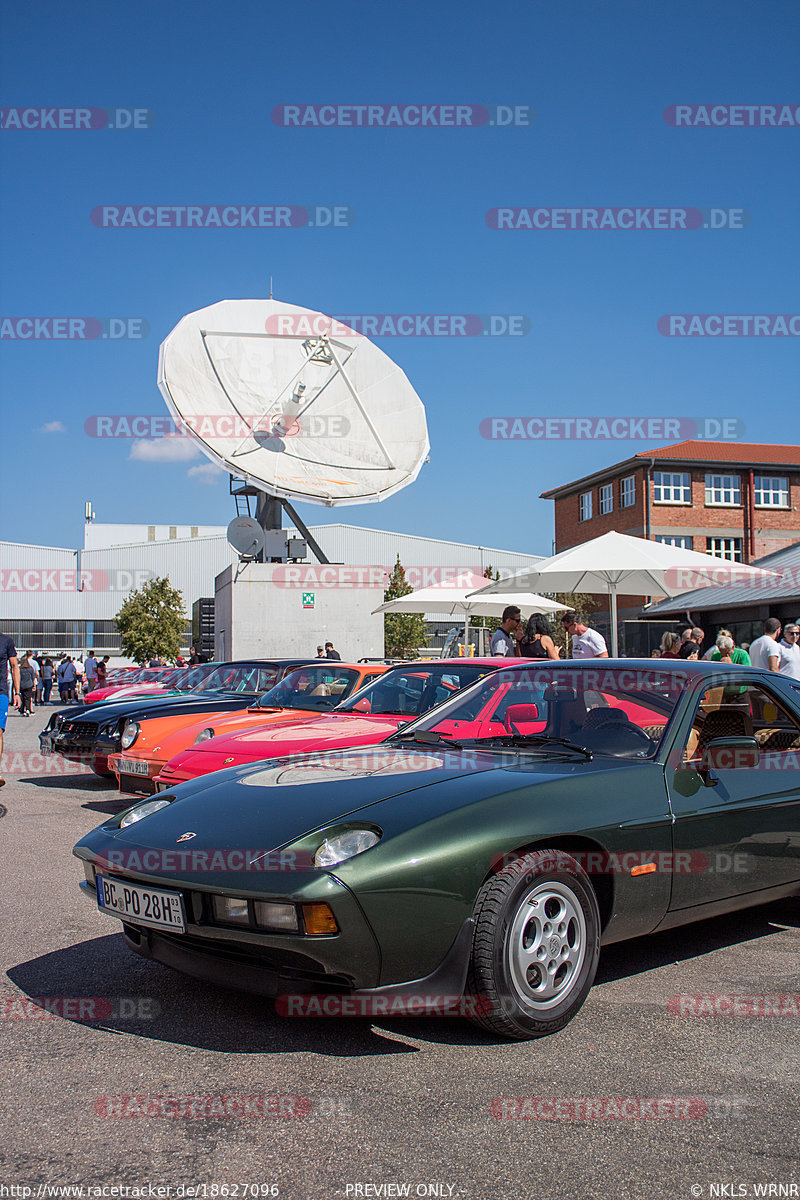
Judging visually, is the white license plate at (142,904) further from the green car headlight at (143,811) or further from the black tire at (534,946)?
the black tire at (534,946)

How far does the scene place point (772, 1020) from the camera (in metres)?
3.47

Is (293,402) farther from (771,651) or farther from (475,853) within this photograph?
(475,853)

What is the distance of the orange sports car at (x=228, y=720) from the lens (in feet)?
26.2

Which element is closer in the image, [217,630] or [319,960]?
[319,960]

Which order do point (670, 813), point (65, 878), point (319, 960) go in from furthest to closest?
point (65, 878) < point (670, 813) < point (319, 960)

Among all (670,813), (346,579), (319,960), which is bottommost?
(319,960)

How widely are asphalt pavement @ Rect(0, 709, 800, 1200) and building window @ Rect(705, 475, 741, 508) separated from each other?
41934 millimetres

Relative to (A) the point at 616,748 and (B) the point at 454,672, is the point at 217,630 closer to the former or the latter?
(B) the point at 454,672

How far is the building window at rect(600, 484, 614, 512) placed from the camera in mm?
46453

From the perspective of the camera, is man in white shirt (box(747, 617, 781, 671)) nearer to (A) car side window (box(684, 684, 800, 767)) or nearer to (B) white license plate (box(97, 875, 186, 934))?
(A) car side window (box(684, 684, 800, 767))

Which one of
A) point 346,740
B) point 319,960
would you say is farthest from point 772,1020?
point 346,740

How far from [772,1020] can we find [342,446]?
75.7ft

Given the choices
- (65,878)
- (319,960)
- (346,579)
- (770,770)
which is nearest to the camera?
(319,960)

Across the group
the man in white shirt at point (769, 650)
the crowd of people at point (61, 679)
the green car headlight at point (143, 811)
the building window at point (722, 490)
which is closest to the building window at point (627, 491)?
the building window at point (722, 490)
